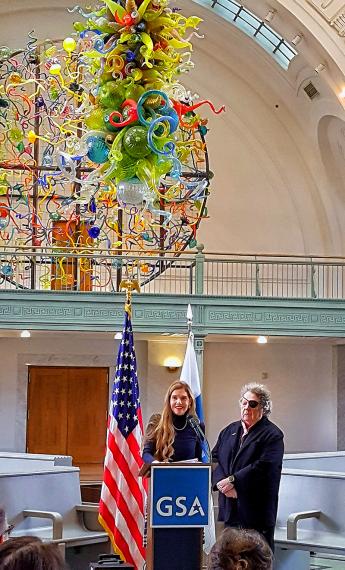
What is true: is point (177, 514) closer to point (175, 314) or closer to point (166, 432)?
point (166, 432)

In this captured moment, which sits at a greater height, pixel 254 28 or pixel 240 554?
pixel 254 28

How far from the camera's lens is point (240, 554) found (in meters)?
3.27

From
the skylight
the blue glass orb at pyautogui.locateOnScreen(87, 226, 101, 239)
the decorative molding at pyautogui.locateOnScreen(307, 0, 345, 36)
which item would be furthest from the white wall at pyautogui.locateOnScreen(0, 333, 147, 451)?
the decorative molding at pyautogui.locateOnScreen(307, 0, 345, 36)

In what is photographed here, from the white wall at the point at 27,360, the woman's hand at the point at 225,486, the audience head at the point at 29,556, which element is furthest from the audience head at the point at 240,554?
the white wall at the point at 27,360

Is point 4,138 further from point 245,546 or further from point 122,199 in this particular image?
point 245,546

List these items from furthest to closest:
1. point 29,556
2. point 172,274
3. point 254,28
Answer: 1. point 172,274
2. point 254,28
3. point 29,556

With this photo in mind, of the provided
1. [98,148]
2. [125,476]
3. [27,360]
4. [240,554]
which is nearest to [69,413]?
[27,360]

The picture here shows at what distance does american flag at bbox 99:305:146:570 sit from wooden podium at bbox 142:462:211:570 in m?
1.48

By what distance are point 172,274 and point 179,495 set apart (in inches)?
529

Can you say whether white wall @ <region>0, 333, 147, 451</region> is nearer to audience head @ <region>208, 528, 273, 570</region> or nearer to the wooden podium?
the wooden podium

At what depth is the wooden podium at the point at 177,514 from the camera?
601cm

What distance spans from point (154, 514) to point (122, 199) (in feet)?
7.03

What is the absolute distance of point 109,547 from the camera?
861cm

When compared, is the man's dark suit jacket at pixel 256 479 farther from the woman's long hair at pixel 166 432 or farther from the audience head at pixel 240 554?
the audience head at pixel 240 554
